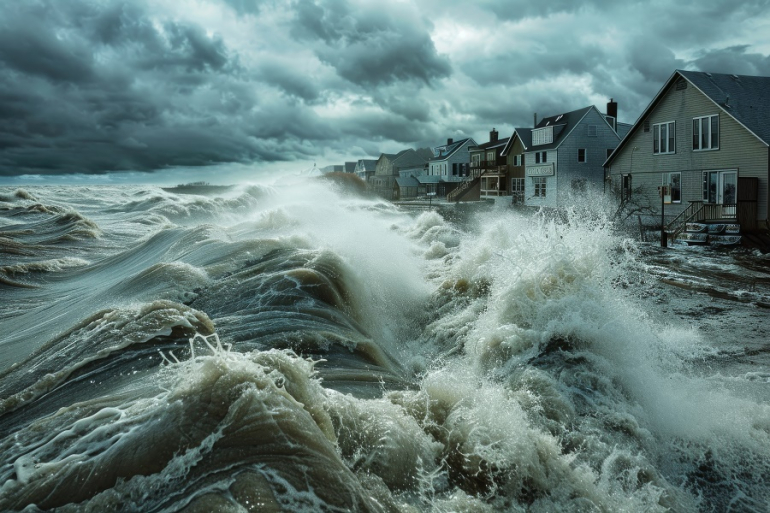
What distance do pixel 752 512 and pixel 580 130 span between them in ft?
147

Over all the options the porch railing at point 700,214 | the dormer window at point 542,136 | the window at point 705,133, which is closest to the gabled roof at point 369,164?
the dormer window at point 542,136

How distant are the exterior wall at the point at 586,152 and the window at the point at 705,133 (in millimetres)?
16804

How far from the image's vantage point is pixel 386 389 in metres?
6.31

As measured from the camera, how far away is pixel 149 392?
200 inches

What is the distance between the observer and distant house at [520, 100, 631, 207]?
145 feet

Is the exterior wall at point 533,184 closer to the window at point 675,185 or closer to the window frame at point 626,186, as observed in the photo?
the window frame at point 626,186

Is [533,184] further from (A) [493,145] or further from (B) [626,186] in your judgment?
(B) [626,186]

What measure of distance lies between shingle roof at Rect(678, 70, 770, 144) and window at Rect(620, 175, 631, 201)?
7.36m

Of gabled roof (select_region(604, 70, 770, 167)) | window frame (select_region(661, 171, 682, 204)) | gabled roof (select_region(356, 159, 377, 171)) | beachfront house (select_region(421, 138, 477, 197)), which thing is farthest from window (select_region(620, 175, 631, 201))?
gabled roof (select_region(356, 159, 377, 171))

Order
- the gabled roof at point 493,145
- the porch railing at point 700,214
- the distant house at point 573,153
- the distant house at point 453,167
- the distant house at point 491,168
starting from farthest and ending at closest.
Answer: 1. the distant house at point 453,167
2. the gabled roof at point 493,145
3. the distant house at point 491,168
4. the distant house at point 573,153
5. the porch railing at point 700,214

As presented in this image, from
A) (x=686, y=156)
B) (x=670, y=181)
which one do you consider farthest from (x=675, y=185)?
(x=686, y=156)

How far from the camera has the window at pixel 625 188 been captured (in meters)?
31.9

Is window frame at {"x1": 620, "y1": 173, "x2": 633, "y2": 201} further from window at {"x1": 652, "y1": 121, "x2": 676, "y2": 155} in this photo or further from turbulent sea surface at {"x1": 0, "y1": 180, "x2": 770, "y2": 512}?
turbulent sea surface at {"x1": 0, "y1": 180, "x2": 770, "y2": 512}

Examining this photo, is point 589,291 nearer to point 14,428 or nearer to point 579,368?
point 579,368
